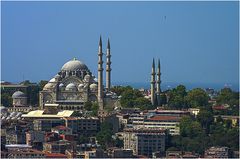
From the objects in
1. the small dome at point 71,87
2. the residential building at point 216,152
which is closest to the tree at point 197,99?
the small dome at point 71,87

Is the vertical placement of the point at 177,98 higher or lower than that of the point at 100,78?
lower

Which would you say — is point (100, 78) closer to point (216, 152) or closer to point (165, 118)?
point (165, 118)

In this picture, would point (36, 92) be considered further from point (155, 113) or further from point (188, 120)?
point (188, 120)

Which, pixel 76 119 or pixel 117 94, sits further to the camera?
pixel 117 94

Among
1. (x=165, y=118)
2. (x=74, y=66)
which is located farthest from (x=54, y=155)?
(x=74, y=66)

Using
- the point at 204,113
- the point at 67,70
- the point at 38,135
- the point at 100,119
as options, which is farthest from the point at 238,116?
the point at 67,70

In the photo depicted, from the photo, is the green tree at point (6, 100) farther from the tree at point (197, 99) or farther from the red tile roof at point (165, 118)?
the red tile roof at point (165, 118)
